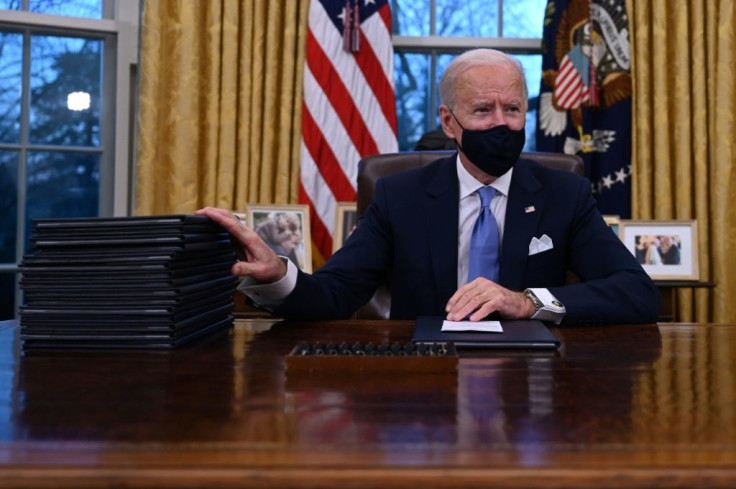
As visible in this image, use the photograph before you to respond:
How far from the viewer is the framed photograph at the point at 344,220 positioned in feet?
11.3

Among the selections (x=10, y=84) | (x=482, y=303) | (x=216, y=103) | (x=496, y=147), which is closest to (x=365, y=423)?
(x=482, y=303)

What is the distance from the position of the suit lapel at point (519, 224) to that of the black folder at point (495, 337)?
0.59 metres

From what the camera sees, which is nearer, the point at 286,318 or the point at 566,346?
the point at 566,346

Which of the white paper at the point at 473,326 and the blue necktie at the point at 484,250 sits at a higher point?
the blue necktie at the point at 484,250

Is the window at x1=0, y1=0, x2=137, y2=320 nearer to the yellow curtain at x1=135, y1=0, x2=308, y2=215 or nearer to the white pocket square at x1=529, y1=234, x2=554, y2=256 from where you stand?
the yellow curtain at x1=135, y1=0, x2=308, y2=215

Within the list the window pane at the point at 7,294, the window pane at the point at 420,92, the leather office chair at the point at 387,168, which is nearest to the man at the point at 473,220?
the leather office chair at the point at 387,168

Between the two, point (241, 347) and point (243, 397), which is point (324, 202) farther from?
point (243, 397)

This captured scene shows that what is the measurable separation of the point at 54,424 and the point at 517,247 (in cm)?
143

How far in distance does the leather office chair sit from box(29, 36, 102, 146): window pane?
1864mm

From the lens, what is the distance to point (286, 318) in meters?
1.70

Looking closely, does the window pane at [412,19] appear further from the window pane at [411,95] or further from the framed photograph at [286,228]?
the framed photograph at [286,228]

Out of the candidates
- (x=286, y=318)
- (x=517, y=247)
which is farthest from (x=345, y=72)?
(x=286, y=318)

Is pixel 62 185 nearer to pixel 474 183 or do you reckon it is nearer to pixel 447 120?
pixel 447 120

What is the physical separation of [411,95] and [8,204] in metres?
1.95
